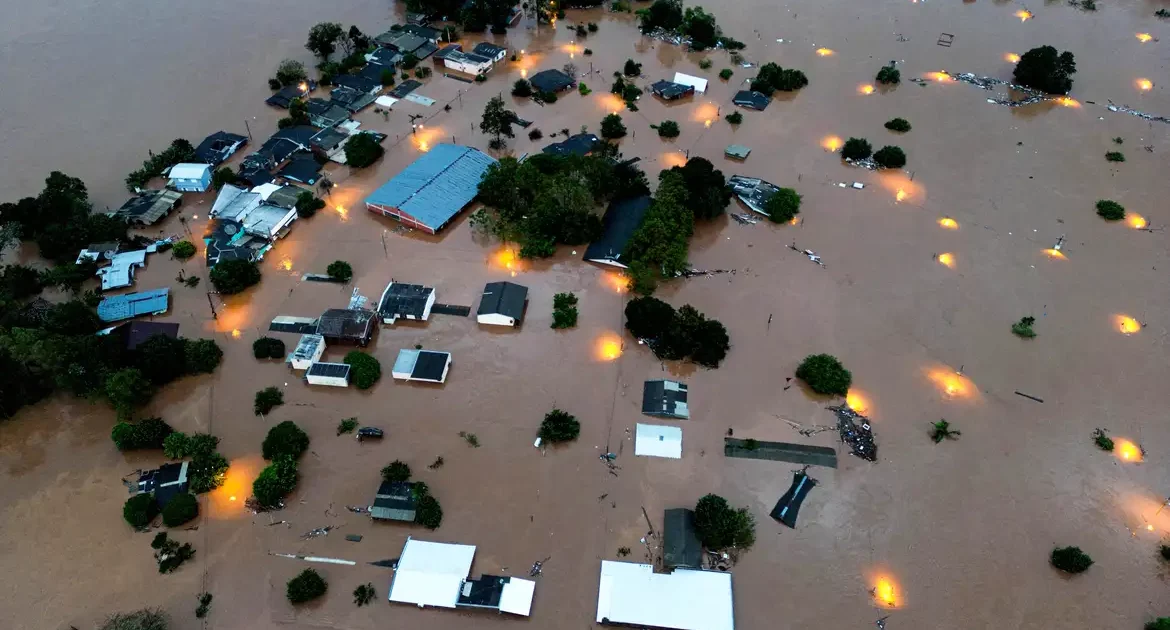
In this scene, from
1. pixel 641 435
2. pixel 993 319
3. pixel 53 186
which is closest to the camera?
pixel 641 435

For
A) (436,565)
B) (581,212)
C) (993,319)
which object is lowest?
(436,565)

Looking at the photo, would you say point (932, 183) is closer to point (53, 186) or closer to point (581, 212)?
point (581, 212)

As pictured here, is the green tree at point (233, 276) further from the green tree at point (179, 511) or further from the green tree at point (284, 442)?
the green tree at point (179, 511)

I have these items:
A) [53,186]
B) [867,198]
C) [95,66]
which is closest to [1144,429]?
[867,198]

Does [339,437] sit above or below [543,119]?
below

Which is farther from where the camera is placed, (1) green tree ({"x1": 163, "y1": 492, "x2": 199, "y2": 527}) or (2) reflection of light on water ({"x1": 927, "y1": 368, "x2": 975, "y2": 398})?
(2) reflection of light on water ({"x1": 927, "y1": 368, "x2": 975, "y2": 398})

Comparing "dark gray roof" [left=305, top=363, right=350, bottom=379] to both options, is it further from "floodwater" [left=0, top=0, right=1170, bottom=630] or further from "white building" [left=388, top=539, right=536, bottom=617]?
"white building" [left=388, top=539, right=536, bottom=617]

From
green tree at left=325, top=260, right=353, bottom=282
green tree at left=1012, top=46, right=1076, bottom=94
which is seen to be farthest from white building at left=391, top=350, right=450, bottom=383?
green tree at left=1012, top=46, right=1076, bottom=94
